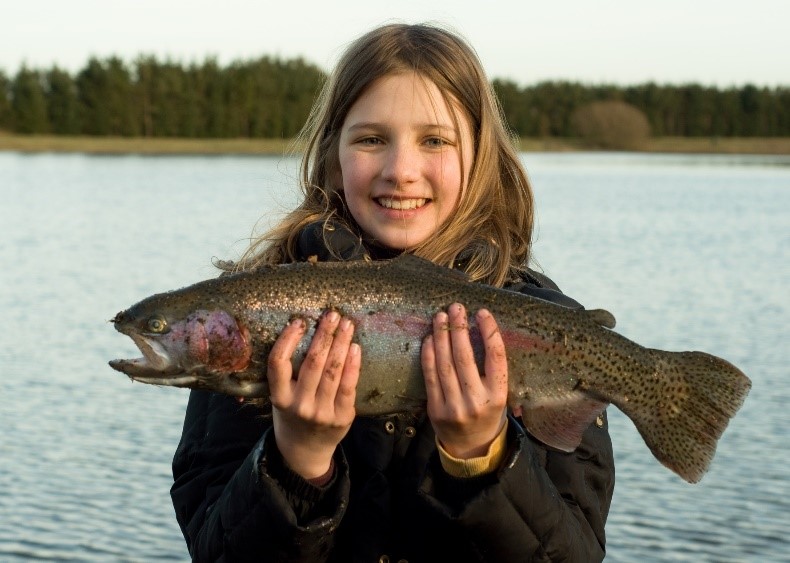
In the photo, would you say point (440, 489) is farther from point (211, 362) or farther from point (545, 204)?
point (545, 204)

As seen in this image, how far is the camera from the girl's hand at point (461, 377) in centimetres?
374

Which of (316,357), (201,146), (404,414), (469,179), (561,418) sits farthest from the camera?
(201,146)

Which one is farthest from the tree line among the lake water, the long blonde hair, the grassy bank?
the long blonde hair

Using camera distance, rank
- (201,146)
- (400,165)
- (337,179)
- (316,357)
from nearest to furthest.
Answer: (316,357) < (400,165) < (337,179) < (201,146)

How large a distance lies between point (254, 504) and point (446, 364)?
2.75ft

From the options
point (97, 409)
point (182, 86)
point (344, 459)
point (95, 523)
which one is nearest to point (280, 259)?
point (344, 459)

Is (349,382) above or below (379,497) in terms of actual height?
above

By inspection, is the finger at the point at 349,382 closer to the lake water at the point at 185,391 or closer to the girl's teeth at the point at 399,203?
the girl's teeth at the point at 399,203

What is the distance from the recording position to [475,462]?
3916 millimetres

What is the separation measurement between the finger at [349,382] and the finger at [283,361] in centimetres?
16

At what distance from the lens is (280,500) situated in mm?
3941

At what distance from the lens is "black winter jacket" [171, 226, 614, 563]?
12.9 feet

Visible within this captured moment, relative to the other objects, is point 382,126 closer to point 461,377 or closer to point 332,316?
point 332,316

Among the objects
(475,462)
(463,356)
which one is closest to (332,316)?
(463,356)
